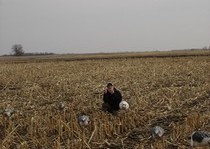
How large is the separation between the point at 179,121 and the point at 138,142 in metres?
1.82

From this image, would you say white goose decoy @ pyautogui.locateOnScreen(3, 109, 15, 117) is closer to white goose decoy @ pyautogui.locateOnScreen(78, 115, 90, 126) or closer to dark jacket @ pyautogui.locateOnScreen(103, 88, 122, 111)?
white goose decoy @ pyautogui.locateOnScreen(78, 115, 90, 126)

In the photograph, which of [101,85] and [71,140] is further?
[101,85]

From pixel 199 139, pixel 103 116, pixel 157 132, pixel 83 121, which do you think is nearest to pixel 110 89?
pixel 103 116

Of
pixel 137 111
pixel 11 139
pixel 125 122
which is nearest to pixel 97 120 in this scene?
pixel 125 122

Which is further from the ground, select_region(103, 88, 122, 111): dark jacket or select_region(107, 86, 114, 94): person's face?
select_region(107, 86, 114, 94): person's face

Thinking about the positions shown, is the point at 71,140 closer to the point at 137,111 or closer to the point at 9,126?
the point at 9,126

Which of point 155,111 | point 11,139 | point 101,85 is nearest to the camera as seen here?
point 11,139

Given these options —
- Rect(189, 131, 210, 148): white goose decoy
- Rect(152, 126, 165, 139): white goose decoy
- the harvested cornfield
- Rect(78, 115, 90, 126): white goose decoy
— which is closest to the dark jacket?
the harvested cornfield

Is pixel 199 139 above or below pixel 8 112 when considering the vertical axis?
above

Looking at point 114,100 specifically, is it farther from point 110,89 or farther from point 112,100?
point 110,89

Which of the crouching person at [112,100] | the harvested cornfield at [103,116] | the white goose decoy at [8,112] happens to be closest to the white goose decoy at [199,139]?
the harvested cornfield at [103,116]

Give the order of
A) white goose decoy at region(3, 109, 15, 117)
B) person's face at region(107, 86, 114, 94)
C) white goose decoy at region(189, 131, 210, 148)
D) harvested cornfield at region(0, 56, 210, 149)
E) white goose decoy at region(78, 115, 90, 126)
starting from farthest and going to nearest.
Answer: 1. white goose decoy at region(3, 109, 15, 117)
2. person's face at region(107, 86, 114, 94)
3. white goose decoy at region(78, 115, 90, 126)
4. harvested cornfield at region(0, 56, 210, 149)
5. white goose decoy at region(189, 131, 210, 148)

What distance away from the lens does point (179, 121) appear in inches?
394

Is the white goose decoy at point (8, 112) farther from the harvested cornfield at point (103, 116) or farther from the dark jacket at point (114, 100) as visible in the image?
the dark jacket at point (114, 100)
